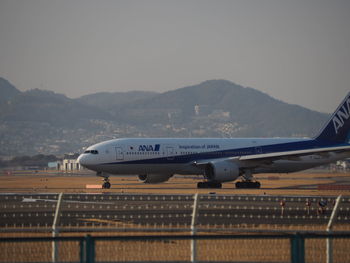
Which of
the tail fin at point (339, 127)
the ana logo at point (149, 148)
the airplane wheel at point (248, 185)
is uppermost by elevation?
the tail fin at point (339, 127)

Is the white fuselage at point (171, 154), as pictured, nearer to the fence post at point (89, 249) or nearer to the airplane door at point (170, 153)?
the airplane door at point (170, 153)

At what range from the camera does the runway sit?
24.9m

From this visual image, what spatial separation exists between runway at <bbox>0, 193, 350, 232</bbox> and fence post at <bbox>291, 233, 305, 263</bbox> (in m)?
8.67

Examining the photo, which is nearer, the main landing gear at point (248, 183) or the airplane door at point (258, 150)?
the main landing gear at point (248, 183)

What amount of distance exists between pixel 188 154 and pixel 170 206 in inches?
1057

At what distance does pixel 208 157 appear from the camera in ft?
193

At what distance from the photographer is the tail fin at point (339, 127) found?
62.7 meters

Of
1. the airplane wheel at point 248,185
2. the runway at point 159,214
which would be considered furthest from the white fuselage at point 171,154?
the runway at point 159,214

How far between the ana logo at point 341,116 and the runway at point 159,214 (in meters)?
28.3

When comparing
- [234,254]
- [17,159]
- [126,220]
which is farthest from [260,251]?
[17,159]

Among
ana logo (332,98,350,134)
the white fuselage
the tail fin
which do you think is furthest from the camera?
ana logo (332,98,350,134)

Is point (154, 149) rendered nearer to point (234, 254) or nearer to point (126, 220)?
point (126, 220)

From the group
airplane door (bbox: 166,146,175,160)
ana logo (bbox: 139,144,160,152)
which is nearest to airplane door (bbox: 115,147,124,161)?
ana logo (bbox: 139,144,160,152)

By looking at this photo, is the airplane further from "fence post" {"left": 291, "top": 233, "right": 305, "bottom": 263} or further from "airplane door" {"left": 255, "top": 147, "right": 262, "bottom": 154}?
"fence post" {"left": 291, "top": 233, "right": 305, "bottom": 263}
